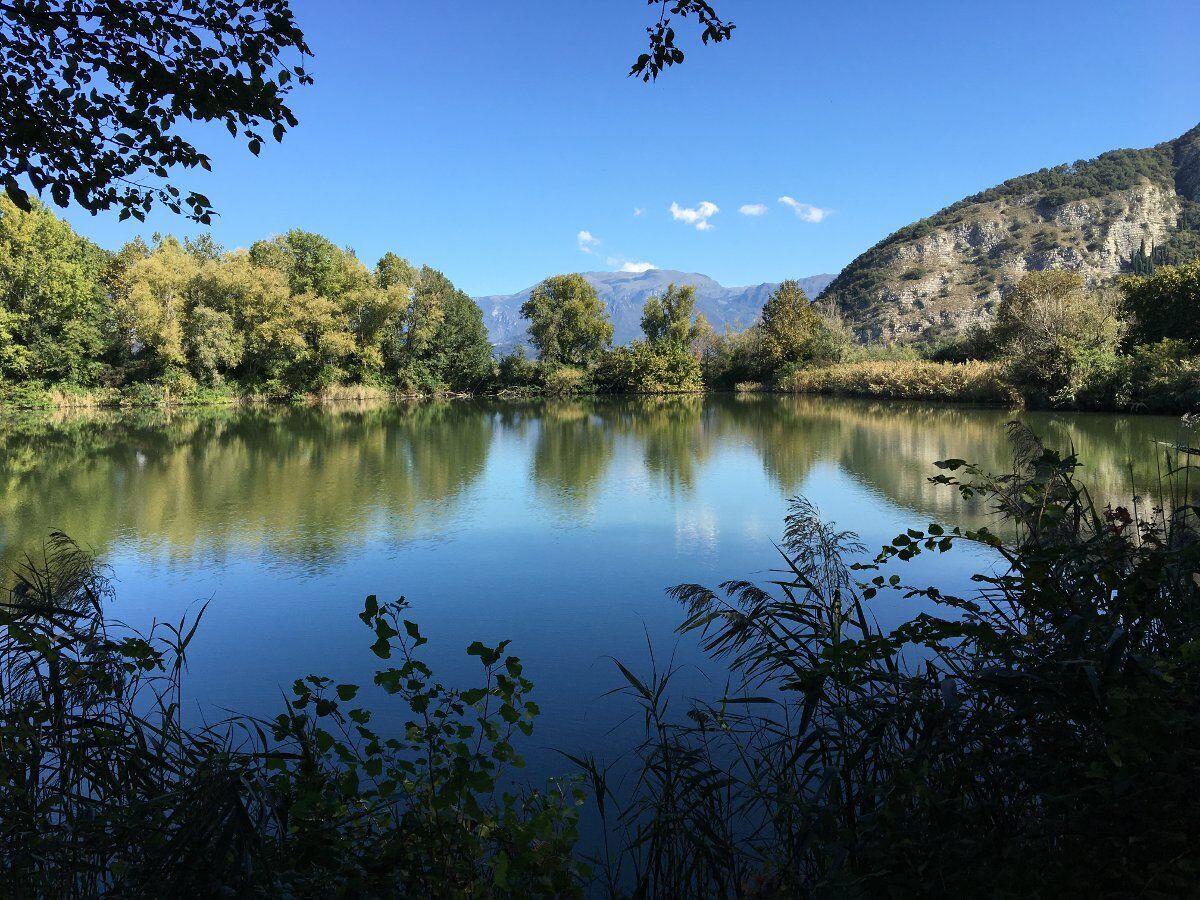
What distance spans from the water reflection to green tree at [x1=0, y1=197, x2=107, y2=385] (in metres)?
5.08

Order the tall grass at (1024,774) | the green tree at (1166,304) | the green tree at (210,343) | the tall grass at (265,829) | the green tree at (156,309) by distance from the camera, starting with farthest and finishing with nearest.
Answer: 1. the green tree at (210,343)
2. the green tree at (156,309)
3. the green tree at (1166,304)
4. the tall grass at (265,829)
5. the tall grass at (1024,774)

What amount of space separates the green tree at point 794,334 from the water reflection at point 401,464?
17.1 m

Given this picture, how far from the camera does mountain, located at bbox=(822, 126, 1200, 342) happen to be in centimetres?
8006

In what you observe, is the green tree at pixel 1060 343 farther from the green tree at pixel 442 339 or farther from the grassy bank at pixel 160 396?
the grassy bank at pixel 160 396

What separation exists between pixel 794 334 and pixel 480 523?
129ft

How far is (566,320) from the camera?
51.2 meters

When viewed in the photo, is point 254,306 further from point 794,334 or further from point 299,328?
point 794,334

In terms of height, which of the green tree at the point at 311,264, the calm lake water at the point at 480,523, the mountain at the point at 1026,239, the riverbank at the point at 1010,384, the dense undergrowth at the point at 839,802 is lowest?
the calm lake water at the point at 480,523

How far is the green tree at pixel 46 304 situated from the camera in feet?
98.4

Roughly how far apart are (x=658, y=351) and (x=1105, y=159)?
8790cm

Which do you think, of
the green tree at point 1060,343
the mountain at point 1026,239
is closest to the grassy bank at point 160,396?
the green tree at point 1060,343

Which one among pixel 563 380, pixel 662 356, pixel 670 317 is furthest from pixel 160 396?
pixel 670 317

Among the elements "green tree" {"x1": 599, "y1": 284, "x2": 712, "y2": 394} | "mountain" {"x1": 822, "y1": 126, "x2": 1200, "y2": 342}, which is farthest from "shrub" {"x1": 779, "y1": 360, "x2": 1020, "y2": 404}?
"mountain" {"x1": 822, "y1": 126, "x2": 1200, "y2": 342}

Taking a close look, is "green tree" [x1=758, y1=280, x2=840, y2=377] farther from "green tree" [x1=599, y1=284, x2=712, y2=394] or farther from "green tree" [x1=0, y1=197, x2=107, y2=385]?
"green tree" [x1=0, y1=197, x2=107, y2=385]
